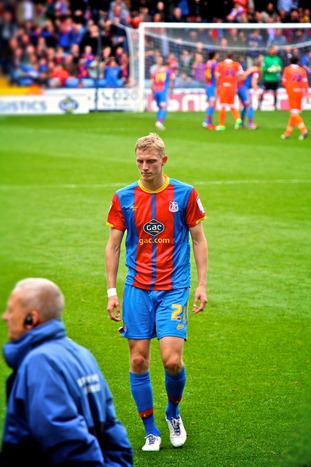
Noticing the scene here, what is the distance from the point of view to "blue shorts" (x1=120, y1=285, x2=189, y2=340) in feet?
18.5

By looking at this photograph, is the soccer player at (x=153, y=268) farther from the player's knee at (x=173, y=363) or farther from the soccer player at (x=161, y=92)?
the soccer player at (x=161, y=92)

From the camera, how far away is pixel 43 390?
3.08 meters

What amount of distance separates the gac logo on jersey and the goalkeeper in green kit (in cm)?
2253

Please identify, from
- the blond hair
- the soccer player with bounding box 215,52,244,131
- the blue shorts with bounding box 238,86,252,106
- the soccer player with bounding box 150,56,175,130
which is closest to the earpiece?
the blond hair

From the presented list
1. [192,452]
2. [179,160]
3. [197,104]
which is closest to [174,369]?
[192,452]

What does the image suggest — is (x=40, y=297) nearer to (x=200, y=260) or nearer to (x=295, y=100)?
(x=200, y=260)

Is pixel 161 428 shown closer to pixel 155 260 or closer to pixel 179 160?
pixel 155 260

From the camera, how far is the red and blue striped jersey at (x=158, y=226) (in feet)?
18.8

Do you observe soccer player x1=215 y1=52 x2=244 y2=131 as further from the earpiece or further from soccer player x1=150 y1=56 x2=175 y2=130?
the earpiece

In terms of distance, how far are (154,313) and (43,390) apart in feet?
8.85

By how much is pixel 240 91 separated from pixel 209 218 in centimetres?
1264

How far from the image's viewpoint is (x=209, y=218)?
1378cm

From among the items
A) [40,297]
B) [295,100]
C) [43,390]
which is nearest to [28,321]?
[40,297]

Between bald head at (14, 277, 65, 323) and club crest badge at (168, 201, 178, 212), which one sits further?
club crest badge at (168, 201, 178, 212)
